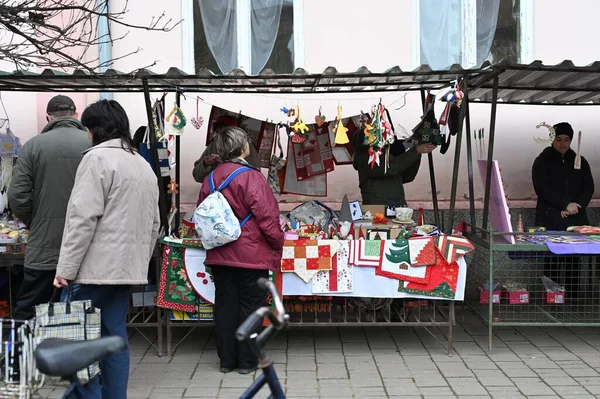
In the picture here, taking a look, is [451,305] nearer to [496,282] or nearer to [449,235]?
[449,235]

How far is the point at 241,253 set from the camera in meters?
4.57

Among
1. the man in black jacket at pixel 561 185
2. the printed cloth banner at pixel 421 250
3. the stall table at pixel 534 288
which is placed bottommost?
the stall table at pixel 534 288

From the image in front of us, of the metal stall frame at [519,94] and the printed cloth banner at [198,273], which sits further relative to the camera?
the printed cloth banner at [198,273]

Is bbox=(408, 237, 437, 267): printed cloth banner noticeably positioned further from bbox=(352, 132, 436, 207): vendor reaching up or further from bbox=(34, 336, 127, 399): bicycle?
bbox=(34, 336, 127, 399): bicycle

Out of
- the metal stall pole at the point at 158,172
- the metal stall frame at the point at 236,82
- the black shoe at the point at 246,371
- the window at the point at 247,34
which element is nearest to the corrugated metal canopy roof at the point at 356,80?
the metal stall frame at the point at 236,82

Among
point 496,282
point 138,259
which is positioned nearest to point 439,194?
point 496,282

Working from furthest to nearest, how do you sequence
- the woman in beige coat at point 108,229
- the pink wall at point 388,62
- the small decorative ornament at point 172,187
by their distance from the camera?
the pink wall at point 388,62
the small decorative ornament at point 172,187
the woman in beige coat at point 108,229

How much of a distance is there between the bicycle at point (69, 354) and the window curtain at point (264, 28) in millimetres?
5504

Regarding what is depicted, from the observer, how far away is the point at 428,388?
4480 mm

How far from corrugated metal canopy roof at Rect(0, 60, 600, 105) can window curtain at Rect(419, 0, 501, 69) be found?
1.18 m

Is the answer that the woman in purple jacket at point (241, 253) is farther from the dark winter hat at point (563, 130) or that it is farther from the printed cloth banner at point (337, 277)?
the dark winter hat at point (563, 130)

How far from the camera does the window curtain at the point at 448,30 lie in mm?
7391

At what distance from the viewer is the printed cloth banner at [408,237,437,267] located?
499cm

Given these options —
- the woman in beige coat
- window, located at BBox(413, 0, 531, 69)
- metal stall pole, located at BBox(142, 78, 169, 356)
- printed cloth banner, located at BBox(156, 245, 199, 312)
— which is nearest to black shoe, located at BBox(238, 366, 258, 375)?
printed cloth banner, located at BBox(156, 245, 199, 312)
